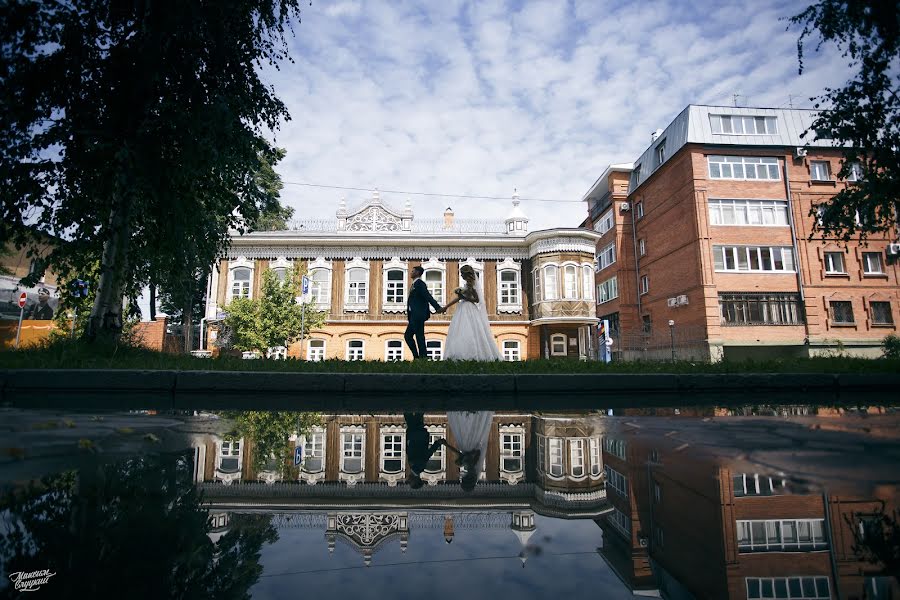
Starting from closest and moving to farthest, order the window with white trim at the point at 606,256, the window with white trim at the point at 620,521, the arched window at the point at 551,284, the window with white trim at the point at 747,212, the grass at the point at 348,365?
the window with white trim at the point at 620,521 → the grass at the point at 348,365 → the arched window at the point at 551,284 → the window with white trim at the point at 747,212 → the window with white trim at the point at 606,256

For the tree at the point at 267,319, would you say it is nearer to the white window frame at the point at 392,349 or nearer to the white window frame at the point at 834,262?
the white window frame at the point at 392,349

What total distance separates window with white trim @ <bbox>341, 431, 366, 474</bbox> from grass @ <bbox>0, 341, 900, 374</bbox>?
3.75 metres

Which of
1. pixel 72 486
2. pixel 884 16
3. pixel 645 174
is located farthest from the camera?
pixel 645 174

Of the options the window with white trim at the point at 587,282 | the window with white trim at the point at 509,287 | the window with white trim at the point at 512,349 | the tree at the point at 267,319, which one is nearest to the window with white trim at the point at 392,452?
the tree at the point at 267,319

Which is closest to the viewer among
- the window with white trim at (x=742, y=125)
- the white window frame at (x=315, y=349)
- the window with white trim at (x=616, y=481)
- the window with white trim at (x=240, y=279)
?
the window with white trim at (x=616, y=481)

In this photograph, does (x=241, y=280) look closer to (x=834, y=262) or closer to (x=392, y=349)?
(x=392, y=349)

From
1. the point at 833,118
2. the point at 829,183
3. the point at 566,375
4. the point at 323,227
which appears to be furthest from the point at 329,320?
the point at 829,183

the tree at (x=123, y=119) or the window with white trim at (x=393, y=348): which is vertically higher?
the tree at (x=123, y=119)

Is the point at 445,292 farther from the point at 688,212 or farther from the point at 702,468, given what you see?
the point at 702,468

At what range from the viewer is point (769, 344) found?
81.8 ft

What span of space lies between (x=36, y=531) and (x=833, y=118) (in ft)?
47.8

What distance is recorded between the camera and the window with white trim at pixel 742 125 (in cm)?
2683

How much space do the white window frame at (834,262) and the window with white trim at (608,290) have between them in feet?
39.9

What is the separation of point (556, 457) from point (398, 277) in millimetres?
24338
